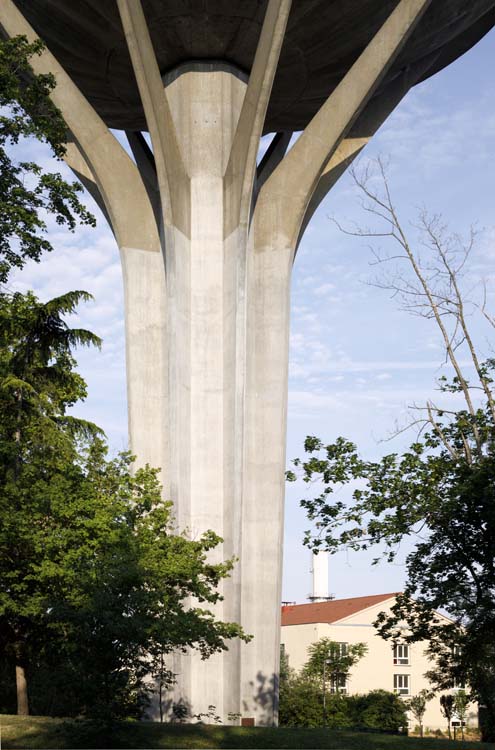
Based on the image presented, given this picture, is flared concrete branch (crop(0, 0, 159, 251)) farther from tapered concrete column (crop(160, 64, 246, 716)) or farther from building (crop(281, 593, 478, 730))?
building (crop(281, 593, 478, 730))

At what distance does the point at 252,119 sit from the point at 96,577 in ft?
34.2

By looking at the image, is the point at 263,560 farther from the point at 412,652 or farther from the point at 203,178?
the point at 412,652

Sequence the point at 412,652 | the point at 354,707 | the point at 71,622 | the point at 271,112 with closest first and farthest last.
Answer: the point at 71,622, the point at 271,112, the point at 354,707, the point at 412,652

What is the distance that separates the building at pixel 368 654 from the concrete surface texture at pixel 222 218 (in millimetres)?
50549

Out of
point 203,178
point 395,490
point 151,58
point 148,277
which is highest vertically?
point 151,58

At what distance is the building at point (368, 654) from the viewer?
69.4m

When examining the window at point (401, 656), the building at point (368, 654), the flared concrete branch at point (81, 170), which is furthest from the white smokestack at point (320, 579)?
the flared concrete branch at point (81, 170)

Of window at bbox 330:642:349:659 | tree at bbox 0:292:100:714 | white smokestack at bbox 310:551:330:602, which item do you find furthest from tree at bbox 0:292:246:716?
white smokestack at bbox 310:551:330:602

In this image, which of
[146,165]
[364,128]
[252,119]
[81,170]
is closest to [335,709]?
[146,165]

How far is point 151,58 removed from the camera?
65.0 feet

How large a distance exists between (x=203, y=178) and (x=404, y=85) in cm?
602

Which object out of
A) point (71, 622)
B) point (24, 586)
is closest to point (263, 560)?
point (24, 586)

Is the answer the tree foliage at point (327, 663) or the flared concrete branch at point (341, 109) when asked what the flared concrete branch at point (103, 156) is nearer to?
the flared concrete branch at point (341, 109)

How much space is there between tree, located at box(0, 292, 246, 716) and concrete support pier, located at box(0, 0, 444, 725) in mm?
2126
